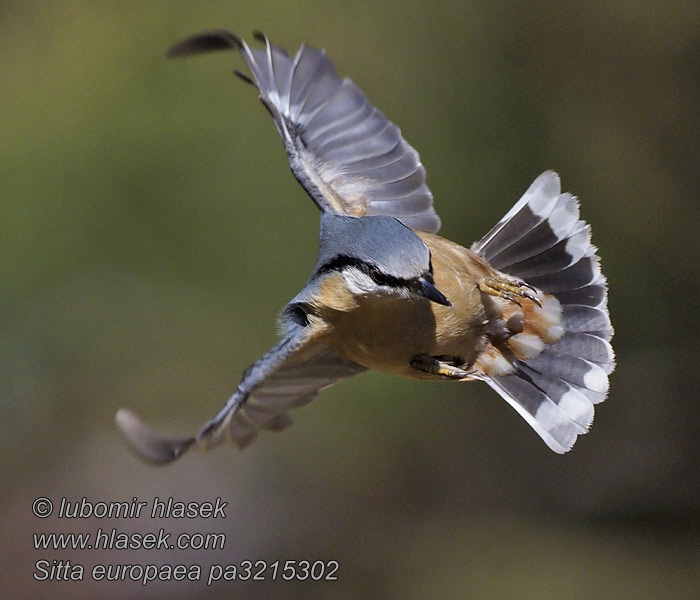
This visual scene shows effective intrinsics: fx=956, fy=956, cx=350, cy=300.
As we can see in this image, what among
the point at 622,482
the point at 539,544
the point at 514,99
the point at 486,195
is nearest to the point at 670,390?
the point at 622,482

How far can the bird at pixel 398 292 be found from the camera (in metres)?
2.27

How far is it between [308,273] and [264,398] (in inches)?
87.5

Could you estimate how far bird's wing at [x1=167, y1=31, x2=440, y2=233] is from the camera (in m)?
2.83

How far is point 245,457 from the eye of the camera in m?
5.28

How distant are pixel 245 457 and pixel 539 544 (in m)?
1.65

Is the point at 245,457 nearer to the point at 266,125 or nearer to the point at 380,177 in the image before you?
the point at 266,125

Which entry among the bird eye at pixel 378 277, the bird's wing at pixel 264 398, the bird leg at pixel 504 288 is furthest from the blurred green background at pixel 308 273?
the bird eye at pixel 378 277

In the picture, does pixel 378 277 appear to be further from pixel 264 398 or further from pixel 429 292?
pixel 264 398

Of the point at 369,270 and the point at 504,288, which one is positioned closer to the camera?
the point at 369,270

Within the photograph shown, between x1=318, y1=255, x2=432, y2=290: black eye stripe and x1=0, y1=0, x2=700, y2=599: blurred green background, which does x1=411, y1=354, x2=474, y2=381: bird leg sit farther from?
x1=0, y1=0, x2=700, y2=599: blurred green background

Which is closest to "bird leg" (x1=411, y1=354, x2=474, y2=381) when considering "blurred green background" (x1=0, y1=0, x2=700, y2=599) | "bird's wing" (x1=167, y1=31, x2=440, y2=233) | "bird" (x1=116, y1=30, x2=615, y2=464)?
"bird" (x1=116, y1=30, x2=615, y2=464)

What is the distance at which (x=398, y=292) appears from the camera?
2.15 metres

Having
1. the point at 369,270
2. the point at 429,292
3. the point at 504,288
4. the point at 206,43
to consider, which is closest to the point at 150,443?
the point at 369,270

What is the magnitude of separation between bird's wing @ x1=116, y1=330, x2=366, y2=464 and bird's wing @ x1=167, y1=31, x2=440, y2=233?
472 millimetres
